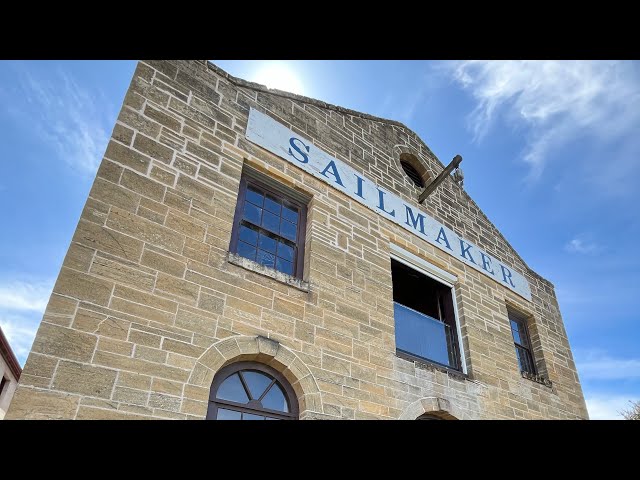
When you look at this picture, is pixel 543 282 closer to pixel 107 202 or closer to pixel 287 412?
pixel 287 412

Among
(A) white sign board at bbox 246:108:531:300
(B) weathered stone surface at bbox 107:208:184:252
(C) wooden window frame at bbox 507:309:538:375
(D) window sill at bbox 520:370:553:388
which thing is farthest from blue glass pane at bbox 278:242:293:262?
(C) wooden window frame at bbox 507:309:538:375

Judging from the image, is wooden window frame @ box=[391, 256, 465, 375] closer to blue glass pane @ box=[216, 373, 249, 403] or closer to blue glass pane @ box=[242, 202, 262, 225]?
blue glass pane @ box=[242, 202, 262, 225]

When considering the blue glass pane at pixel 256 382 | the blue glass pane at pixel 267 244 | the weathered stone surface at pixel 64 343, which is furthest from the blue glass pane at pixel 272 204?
the weathered stone surface at pixel 64 343

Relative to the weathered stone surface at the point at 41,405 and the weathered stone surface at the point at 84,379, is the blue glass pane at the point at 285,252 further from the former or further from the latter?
the weathered stone surface at the point at 41,405

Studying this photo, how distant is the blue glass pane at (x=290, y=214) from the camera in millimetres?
6328

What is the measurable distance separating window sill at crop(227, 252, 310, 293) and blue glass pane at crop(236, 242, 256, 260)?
32 centimetres

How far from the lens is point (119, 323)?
4.05m

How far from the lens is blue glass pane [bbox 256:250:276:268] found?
5699 millimetres

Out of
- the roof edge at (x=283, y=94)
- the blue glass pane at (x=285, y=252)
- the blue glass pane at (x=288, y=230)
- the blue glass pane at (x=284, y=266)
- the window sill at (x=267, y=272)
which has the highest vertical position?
the roof edge at (x=283, y=94)

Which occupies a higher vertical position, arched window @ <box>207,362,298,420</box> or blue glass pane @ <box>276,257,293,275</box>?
blue glass pane @ <box>276,257,293,275</box>

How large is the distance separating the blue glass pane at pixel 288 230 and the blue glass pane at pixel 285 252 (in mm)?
130

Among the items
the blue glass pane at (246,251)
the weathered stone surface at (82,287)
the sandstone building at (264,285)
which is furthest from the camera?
the blue glass pane at (246,251)

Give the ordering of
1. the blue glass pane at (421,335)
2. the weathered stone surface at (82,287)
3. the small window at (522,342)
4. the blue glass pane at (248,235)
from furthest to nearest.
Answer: the small window at (522,342)
the blue glass pane at (421,335)
the blue glass pane at (248,235)
the weathered stone surface at (82,287)
